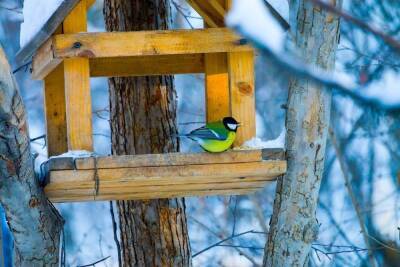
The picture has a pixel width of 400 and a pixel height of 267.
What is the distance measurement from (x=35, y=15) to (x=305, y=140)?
3.66 feet

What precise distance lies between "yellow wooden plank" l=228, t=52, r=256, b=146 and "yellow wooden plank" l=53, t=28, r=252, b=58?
0.18ft

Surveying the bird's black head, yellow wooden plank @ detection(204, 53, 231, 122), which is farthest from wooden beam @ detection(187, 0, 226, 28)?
the bird's black head

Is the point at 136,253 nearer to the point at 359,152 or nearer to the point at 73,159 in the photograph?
the point at 73,159

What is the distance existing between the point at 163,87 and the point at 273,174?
1141 mm

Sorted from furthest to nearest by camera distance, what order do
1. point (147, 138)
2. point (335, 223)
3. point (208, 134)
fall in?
point (335, 223), point (147, 138), point (208, 134)

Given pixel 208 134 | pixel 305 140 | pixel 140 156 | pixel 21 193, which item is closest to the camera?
pixel 21 193

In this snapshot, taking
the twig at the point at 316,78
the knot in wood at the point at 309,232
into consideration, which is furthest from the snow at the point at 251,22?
the knot in wood at the point at 309,232

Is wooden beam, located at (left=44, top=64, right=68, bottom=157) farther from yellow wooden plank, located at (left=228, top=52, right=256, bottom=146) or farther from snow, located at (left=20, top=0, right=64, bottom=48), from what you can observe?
yellow wooden plank, located at (left=228, top=52, right=256, bottom=146)

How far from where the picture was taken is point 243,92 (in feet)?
9.84

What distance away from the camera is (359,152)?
6.91 m

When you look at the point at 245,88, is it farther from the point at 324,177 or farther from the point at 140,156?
the point at 324,177

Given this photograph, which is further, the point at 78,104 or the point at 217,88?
the point at 217,88

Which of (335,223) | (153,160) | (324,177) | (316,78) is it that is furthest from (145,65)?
(324,177)

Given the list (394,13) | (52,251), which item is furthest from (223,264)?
(52,251)
